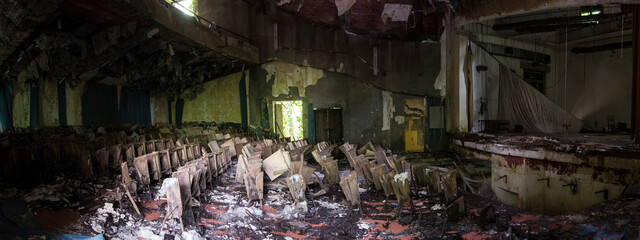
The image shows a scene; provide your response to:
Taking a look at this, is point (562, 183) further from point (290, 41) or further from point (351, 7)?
point (290, 41)

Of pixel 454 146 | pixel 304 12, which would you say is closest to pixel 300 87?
pixel 304 12

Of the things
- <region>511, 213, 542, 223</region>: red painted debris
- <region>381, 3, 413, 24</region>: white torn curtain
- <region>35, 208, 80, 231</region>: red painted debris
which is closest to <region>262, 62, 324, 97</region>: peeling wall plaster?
<region>381, 3, 413, 24</region>: white torn curtain

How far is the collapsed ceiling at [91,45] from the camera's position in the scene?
6574mm

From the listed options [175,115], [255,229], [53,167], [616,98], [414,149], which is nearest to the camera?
[255,229]

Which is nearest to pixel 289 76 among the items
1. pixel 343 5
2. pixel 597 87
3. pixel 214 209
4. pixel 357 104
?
pixel 357 104

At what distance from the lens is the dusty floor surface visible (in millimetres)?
3438

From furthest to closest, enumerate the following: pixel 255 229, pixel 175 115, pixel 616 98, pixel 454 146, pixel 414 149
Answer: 1. pixel 175 115
2. pixel 616 98
3. pixel 414 149
4. pixel 454 146
5. pixel 255 229

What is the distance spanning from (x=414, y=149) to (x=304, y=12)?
22.2 ft

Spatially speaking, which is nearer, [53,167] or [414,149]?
[53,167]

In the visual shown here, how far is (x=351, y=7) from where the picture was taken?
39.3 feet

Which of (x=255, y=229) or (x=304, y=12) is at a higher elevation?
(x=304, y=12)

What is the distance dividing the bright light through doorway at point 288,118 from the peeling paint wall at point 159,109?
547 centimetres

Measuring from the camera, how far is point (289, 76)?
1291cm

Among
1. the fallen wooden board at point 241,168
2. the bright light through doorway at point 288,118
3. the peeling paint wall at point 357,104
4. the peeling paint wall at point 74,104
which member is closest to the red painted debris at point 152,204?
the fallen wooden board at point 241,168
